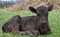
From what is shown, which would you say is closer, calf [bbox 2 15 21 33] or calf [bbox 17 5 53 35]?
calf [bbox 17 5 53 35]

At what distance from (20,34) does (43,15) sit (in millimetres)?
966

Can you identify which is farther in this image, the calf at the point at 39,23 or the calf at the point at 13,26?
the calf at the point at 13,26

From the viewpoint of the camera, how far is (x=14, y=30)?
29.5 feet

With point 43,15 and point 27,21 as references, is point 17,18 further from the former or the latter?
point 43,15

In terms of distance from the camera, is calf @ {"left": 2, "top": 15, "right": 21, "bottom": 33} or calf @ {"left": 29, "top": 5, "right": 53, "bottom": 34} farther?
calf @ {"left": 2, "top": 15, "right": 21, "bottom": 33}

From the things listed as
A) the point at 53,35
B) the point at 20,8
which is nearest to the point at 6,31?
the point at 53,35

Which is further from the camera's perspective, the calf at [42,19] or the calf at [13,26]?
the calf at [13,26]

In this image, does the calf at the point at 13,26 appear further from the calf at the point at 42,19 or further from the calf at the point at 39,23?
the calf at the point at 42,19

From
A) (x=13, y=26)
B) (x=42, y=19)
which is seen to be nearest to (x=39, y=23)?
(x=42, y=19)

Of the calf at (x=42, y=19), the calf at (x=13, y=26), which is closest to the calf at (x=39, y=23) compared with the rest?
the calf at (x=42, y=19)

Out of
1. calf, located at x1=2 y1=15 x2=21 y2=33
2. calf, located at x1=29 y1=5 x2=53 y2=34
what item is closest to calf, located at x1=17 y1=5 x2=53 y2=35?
calf, located at x1=29 y1=5 x2=53 y2=34

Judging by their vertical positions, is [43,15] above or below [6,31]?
above

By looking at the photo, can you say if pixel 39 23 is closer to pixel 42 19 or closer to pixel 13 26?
pixel 42 19

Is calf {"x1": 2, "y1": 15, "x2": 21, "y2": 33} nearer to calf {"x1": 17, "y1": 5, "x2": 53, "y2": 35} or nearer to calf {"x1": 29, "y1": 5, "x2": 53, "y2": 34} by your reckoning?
calf {"x1": 17, "y1": 5, "x2": 53, "y2": 35}
